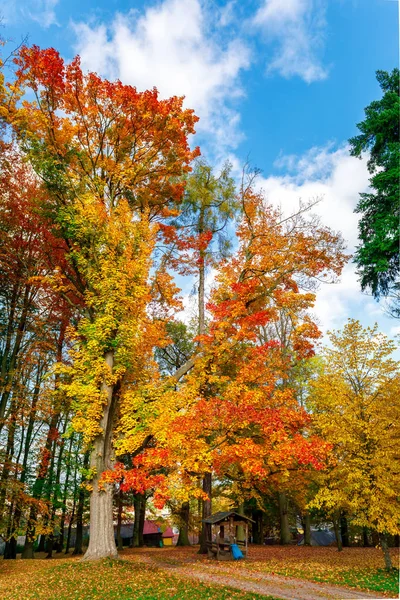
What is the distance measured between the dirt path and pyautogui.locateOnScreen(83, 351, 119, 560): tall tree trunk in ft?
7.78

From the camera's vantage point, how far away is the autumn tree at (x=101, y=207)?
1408 centimetres

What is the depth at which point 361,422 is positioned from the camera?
39.8 ft

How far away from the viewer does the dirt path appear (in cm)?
920

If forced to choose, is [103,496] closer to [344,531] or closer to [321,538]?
[344,531]

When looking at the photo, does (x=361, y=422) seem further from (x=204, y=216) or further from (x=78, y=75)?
(x=78, y=75)

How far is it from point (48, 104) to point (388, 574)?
19.4m

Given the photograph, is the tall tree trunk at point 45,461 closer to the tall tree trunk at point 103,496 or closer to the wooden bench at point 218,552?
the tall tree trunk at point 103,496

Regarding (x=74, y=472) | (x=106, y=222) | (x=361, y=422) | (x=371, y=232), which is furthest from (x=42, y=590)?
(x=74, y=472)

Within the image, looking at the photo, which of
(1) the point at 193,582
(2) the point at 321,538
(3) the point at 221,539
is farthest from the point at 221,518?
(2) the point at 321,538

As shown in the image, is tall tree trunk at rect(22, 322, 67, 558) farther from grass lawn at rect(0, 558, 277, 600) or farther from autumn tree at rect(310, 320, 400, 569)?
autumn tree at rect(310, 320, 400, 569)

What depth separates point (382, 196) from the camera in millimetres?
13133

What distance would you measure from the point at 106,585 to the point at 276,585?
14.1 feet

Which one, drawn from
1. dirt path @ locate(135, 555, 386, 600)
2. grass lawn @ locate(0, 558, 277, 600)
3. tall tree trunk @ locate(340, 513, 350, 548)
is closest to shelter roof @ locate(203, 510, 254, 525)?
dirt path @ locate(135, 555, 386, 600)

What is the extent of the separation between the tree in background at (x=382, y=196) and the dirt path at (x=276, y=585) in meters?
8.17
